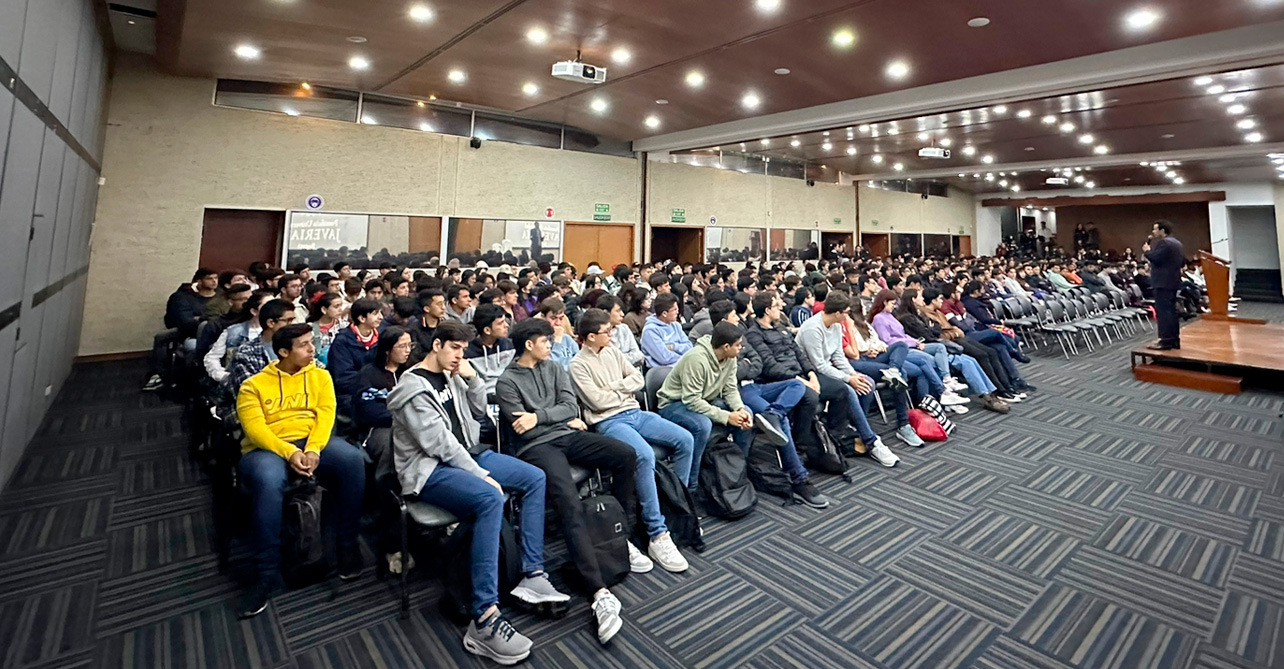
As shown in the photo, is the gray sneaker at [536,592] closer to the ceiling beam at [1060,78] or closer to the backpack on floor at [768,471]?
the backpack on floor at [768,471]

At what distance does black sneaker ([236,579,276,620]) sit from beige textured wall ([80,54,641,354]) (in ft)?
24.6

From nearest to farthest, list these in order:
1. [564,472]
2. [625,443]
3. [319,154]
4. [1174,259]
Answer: [564,472]
[625,443]
[1174,259]
[319,154]

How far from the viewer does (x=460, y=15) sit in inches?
218

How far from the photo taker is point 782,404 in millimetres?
3801

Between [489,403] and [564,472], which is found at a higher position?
[489,403]

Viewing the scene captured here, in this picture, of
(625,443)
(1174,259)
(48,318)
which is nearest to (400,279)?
(48,318)

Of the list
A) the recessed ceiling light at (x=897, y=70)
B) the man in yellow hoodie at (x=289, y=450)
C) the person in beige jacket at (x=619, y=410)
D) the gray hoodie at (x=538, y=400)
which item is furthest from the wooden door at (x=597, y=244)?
the man in yellow hoodie at (x=289, y=450)

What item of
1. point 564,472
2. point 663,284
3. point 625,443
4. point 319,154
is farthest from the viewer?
point 319,154

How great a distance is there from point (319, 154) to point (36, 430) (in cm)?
553

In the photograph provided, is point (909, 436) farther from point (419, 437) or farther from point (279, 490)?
point (279, 490)

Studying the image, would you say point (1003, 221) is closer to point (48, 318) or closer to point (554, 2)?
point (554, 2)

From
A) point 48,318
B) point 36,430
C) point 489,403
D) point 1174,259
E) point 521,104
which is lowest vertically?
point 36,430

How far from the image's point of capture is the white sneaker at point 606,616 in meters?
2.20

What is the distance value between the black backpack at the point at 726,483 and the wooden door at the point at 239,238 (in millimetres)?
8090
